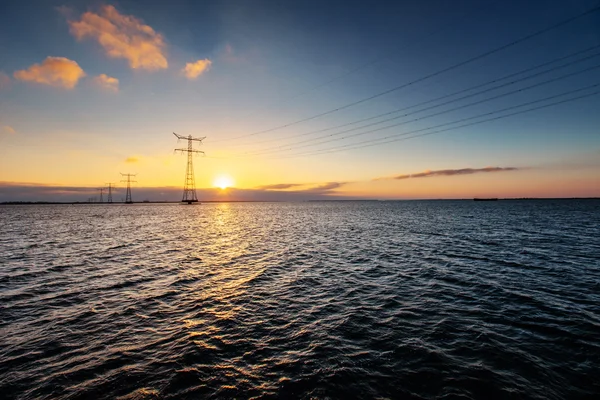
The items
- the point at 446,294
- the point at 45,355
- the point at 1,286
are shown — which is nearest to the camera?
the point at 45,355

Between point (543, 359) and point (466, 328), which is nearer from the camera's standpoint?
point (543, 359)

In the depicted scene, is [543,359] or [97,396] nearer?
[97,396]

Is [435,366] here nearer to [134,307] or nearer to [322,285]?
[322,285]

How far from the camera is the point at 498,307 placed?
15.5 metres

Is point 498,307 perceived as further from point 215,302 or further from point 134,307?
point 134,307

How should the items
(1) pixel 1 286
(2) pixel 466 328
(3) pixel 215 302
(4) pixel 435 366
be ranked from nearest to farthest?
1. (4) pixel 435 366
2. (2) pixel 466 328
3. (3) pixel 215 302
4. (1) pixel 1 286

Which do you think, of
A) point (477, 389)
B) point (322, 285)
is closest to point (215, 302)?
point (322, 285)

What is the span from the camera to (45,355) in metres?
10.8

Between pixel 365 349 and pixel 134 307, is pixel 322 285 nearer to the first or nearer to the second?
pixel 365 349

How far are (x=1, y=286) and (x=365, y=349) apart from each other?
81.8 ft

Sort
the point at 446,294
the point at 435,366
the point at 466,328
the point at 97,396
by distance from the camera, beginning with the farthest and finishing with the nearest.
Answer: the point at 446,294
the point at 466,328
the point at 435,366
the point at 97,396

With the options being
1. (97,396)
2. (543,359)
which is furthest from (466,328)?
(97,396)

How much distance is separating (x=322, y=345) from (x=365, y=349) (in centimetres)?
172

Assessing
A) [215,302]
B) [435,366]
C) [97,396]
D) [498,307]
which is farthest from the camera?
[215,302]
